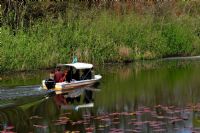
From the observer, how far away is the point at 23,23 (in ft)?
135

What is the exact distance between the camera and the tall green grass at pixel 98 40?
36906 mm

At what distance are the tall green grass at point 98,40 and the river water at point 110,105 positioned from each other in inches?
108

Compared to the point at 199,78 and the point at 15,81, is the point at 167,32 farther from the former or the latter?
the point at 15,81

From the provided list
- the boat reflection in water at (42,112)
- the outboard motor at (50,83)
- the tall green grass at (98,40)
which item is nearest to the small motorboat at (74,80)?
the outboard motor at (50,83)

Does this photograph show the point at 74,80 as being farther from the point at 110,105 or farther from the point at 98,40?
the point at 98,40

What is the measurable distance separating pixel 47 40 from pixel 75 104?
658 inches

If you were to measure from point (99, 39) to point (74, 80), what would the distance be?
13402 mm

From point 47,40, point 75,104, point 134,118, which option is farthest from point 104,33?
point 134,118

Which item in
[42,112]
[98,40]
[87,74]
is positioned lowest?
[42,112]

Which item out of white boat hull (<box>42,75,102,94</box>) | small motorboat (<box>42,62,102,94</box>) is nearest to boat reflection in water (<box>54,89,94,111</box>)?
white boat hull (<box>42,75,102,94</box>)

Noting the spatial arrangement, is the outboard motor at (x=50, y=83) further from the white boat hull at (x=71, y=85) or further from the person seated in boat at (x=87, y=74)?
the person seated in boat at (x=87, y=74)

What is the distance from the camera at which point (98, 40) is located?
136ft

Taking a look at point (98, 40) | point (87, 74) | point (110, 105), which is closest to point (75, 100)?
point (110, 105)

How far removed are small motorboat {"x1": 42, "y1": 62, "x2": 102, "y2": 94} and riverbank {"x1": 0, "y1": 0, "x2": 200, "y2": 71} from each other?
6.72 m
